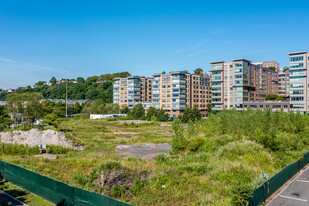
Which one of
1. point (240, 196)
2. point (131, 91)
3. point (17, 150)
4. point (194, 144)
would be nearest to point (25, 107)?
point (17, 150)

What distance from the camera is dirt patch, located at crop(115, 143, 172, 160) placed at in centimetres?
3466

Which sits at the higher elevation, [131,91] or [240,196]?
[131,91]

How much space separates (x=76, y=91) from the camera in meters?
184

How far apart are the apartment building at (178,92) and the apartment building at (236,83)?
588 inches

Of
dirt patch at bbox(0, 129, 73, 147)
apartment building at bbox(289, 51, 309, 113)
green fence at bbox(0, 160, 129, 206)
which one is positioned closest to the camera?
green fence at bbox(0, 160, 129, 206)

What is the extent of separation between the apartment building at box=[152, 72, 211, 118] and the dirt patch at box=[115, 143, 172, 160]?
62251mm

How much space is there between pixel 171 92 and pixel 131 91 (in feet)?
85.8

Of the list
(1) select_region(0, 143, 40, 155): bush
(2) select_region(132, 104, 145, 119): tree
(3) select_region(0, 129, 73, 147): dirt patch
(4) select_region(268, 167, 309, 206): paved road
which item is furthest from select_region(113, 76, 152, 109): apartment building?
(4) select_region(268, 167, 309, 206): paved road

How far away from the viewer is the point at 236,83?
8825 centimetres

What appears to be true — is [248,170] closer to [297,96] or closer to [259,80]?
[297,96]

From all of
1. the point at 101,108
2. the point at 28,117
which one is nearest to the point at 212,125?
the point at 28,117

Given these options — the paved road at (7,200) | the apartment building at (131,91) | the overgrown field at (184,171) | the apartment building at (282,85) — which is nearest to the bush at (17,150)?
the overgrown field at (184,171)

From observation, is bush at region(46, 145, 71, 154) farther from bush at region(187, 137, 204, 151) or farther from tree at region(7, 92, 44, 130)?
tree at region(7, 92, 44, 130)

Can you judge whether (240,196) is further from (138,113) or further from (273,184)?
(138,113)
